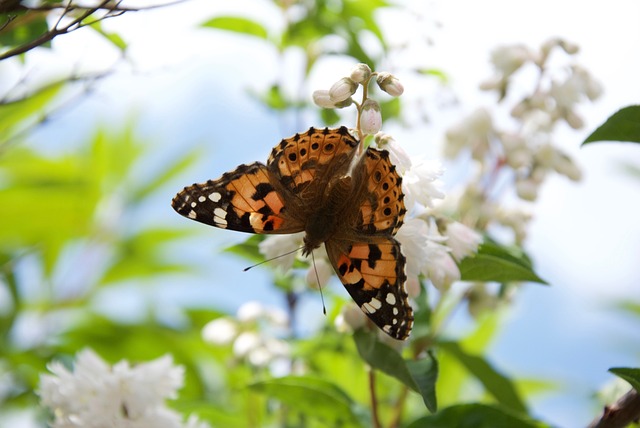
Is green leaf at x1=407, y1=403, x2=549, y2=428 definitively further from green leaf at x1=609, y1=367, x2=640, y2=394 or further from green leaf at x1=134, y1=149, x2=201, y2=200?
green leaf at x1=134, y1=149, x2=201, y2=200

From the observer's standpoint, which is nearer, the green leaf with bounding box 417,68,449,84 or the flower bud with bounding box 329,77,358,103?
the flower bud with bounding box 329,77,358,103

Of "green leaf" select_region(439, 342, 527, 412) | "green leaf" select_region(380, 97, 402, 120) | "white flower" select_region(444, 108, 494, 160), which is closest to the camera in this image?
"green leaf" select_region(439, 342, 527, 412)

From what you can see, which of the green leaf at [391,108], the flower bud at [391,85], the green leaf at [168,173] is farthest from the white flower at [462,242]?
the green leaf at [168,173]

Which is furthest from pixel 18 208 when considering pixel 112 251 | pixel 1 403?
pixel 1 403

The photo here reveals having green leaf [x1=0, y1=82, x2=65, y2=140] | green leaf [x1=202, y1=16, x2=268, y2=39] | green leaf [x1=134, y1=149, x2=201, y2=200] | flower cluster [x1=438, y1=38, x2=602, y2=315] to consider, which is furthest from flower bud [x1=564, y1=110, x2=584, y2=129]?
Result: green leaf [x1=134, y1=149, x2=201, y2=200]

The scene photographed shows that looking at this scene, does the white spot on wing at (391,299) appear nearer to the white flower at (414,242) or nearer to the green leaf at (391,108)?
the white flower at (414,242)
